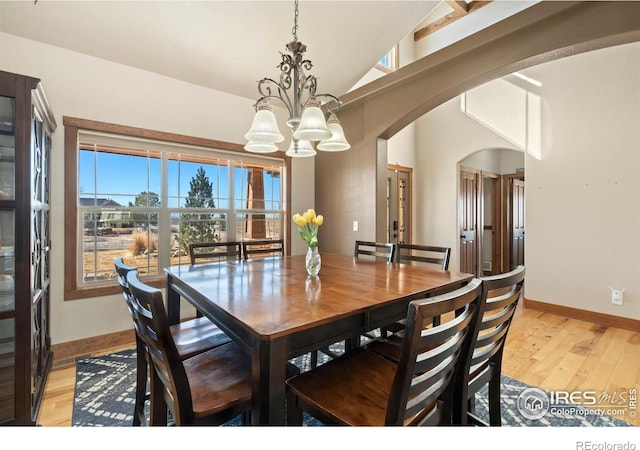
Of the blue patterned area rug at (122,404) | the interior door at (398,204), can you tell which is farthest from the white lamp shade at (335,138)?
the interior door at (398,204)

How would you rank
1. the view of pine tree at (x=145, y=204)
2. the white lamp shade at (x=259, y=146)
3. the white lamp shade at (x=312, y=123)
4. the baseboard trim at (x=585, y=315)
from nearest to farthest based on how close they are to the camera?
1. the white lamp shade at (x=312, y=123)
2. the white lamp shade at (x=259, y=146)
3. the view of pine tree at (x=145, y=204)
4. the baseboard trim at (x=585, y=315)

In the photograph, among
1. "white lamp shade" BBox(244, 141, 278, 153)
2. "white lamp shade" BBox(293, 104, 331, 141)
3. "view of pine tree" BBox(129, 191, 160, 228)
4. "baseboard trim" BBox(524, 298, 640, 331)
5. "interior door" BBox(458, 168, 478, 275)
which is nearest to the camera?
"white lamp shade" BBox(293, 104, 331, 141)

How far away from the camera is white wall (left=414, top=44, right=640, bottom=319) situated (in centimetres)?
317

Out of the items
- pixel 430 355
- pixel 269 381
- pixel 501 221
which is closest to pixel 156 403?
pixel 269 381

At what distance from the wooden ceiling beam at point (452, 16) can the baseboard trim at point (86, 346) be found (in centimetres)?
626

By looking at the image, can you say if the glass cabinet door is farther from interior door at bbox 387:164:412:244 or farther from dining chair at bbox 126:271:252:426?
interior door at bbox 387:164:412:244

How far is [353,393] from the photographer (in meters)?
1.17

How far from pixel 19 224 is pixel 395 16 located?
2956 mm

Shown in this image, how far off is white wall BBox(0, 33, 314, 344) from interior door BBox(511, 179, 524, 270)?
5643mm

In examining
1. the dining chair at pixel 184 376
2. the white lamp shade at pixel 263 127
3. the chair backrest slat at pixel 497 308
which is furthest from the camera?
the white lamp shade at pixel 263 127

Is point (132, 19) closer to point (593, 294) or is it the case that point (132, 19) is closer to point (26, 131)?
point (26, 131)

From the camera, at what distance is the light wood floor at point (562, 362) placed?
200cm

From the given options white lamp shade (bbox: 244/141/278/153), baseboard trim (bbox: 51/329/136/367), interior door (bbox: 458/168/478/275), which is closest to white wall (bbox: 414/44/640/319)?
interior door (bbox: 458/168/478/275)

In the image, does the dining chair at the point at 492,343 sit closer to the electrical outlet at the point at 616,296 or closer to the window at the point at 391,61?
the electrical outlet at the point at 616,296
